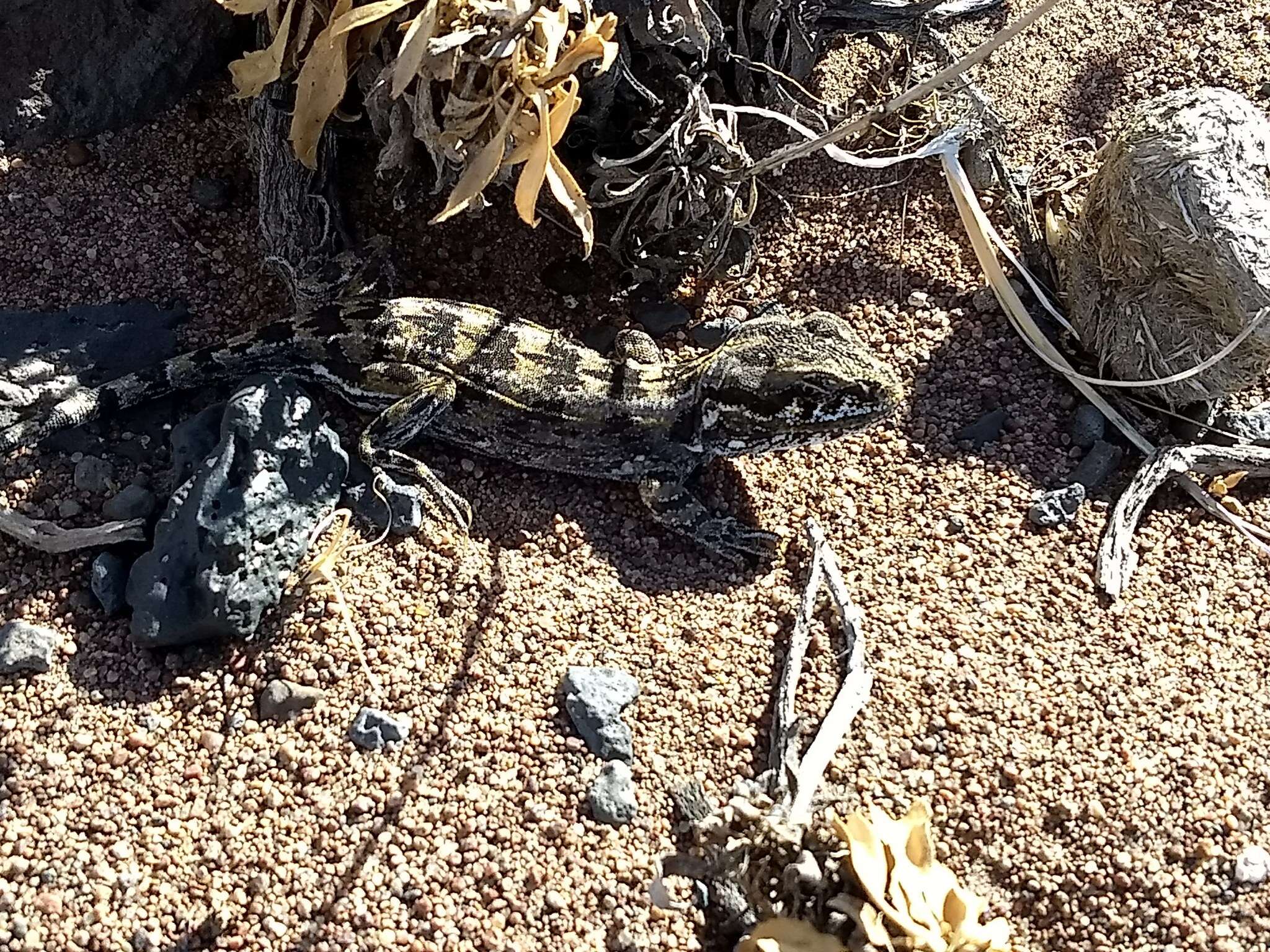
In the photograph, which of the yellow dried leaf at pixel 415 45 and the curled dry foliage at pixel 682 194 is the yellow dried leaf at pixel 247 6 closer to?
the yellow dried leaf at pixel 415 45

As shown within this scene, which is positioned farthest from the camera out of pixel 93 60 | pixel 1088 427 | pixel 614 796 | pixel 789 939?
pixel 93 60

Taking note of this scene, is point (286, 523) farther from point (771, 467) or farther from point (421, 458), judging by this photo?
point (771, 467)

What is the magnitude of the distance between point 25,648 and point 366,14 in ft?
7.81

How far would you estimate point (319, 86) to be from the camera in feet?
13.1

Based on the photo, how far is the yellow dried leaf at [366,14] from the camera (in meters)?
3.68

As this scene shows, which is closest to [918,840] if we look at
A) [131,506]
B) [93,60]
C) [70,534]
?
[131,506]

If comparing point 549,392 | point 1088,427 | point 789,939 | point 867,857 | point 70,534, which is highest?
point 1088,427

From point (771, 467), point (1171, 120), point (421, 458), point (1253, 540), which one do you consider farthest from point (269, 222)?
point (1253, 540)

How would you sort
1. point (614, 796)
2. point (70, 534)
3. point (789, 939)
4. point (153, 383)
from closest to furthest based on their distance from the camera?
point (789, 939) → point (614, 796) → point (70, 534) → point (153, 383)

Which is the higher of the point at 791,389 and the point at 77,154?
the point at 791,389

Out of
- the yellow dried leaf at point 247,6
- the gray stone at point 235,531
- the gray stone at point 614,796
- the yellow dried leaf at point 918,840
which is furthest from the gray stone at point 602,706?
the yellow dried leaf at point 247,6

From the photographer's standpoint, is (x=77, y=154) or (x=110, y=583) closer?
(x=110, y=583)

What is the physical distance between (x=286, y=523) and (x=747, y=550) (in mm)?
1682

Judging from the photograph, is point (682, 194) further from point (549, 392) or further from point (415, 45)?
point (415, 45)
